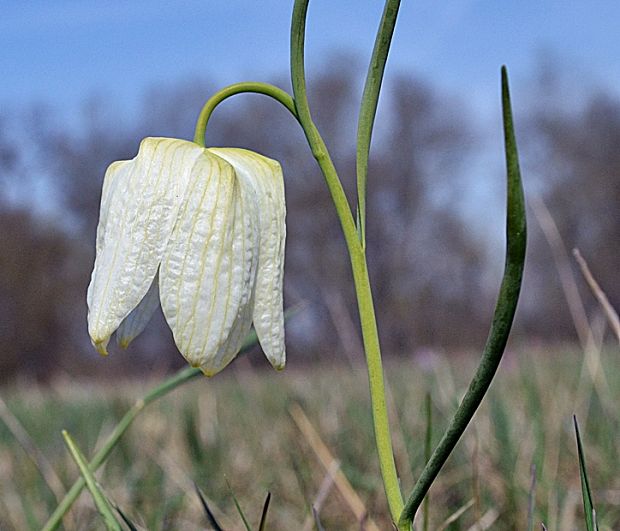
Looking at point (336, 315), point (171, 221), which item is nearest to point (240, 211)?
point (171, 221)

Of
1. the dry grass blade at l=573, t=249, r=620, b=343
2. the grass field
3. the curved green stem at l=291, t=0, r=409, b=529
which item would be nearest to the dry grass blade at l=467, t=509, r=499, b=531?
the grass field

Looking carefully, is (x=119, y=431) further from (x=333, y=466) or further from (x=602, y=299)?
(x=602, y=299)

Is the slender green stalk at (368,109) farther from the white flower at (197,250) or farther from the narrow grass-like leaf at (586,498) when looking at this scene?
the narrow grass-like leaf at (586,498)

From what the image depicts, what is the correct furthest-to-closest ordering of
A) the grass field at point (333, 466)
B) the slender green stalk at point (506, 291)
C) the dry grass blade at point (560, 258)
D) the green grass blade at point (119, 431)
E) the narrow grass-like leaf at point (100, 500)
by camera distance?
1. the dry grass blade at point (560, 258)
2. the grass field at point (333, 466)
3. the green grass blade at point (119, 431)
4. the narrow grass-like leaf at point (100, 500)
5. the slender green stalk at point (506, 291)

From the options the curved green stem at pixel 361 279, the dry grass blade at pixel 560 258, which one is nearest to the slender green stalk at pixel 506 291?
the curved green stem at pixel 361 279

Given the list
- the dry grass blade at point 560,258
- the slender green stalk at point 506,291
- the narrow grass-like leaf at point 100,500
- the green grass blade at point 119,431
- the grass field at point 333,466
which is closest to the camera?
the slender green stalk at point 506,291

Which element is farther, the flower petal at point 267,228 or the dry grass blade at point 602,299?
the dry grass blade at point 602,299

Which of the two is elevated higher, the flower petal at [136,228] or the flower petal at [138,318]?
the flower petal at [136,228]

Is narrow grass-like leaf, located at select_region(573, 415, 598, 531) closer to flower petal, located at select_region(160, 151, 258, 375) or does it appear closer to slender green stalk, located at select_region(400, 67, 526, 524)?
slender green stalk, located at select_region(400, 67, 526, 524)
